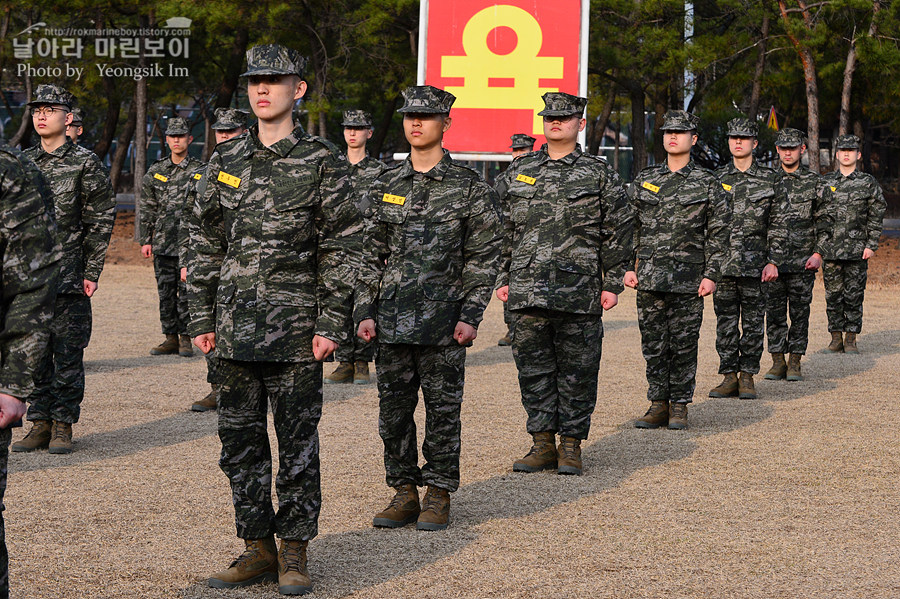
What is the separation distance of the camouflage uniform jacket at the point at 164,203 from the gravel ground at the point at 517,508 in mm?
2122

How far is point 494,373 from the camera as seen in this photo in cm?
1243

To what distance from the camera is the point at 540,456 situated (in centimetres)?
786

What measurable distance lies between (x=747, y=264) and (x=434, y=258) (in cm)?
543

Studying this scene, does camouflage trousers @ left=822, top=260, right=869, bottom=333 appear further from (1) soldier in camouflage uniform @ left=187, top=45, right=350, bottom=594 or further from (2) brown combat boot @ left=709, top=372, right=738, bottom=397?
(1) soldier in camouflage uniform @ left=187, top=45, right=350, bottom=594

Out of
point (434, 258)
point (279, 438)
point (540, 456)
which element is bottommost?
point (540, 456)

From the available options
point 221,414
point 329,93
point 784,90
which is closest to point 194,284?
point 221,414

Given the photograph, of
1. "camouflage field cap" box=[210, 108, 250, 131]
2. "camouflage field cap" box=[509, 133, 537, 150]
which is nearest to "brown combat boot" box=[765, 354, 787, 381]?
"camouflage field cap" box=[509, 133, 537, 150]

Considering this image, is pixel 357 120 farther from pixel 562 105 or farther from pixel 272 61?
pixel 272 61

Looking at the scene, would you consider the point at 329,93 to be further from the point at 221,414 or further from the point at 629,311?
the point at 221,414

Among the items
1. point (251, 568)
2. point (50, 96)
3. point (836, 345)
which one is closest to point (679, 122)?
point (50, 96)

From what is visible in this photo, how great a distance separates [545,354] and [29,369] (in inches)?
180

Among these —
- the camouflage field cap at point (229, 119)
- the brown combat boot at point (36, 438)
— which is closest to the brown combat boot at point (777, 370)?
the camouflage field cap at point (229, 119)

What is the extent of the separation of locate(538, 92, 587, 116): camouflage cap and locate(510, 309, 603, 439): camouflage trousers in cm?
128

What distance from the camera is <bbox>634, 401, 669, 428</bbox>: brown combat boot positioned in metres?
9.50
